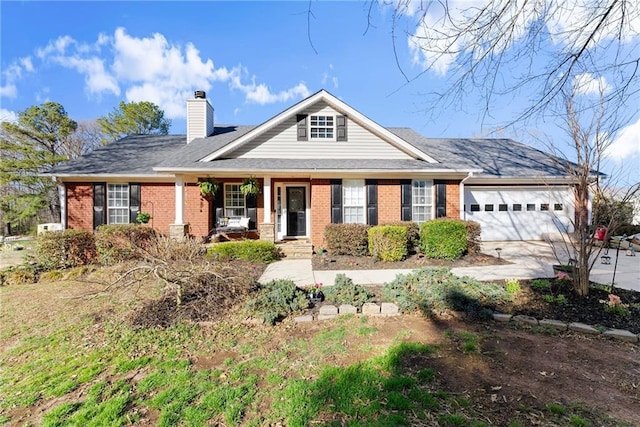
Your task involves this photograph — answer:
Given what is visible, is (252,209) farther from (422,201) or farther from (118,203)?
(422,201)

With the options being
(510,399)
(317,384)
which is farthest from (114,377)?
(510,399)

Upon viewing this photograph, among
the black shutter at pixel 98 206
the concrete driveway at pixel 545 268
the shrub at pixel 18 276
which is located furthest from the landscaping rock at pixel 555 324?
the black shutter at pixel 98 206

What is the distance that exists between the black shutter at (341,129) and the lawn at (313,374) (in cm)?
828

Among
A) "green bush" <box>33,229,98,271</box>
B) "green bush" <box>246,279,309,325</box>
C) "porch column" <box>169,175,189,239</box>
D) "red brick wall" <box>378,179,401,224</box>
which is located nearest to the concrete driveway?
"red brick wall" <box>378,179,401,224</box>

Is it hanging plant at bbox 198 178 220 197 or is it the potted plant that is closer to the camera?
hanging plant at bbox 198 178 220 197

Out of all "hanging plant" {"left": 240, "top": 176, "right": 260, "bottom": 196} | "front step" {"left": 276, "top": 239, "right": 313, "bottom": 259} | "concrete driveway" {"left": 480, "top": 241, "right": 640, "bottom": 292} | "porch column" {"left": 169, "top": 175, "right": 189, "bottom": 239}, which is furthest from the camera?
"hanging plant" {"left": 240, "top": 176, "right": 260, "bottom": 196}

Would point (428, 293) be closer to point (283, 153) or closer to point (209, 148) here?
A: point (283, 153)

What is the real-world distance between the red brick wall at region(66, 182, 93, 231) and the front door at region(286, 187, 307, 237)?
7.59 meters

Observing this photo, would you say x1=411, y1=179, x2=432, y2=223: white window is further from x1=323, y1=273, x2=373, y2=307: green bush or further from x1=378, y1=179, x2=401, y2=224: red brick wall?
x1=323, y1=273, x2=373, y2=307: green bush

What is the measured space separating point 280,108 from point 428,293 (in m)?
9.31

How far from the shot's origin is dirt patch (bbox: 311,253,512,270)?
27.1 feet

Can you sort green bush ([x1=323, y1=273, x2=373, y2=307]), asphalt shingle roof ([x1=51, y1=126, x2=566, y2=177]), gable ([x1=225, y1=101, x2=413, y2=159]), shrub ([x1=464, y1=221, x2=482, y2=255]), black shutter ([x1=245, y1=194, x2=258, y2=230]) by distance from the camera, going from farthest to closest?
black shutter ([x1=245, y1=194, x2=258, y2=230]) < gable ([x1=225, y1=101, x2=413, y2=159]) < asphalt shingle roof ([x1=51, y1=126, x2=566, y2=177]) < shrub ([x1=464, y1=221, x2=482, y2=255]) < green bush ([x1=323, y1=273, x2=373, y2=307])

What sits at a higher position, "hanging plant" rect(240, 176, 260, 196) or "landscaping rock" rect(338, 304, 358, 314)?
"hanging plant" rect(240, 176, 260, 196)

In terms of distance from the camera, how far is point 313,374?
314 cm
